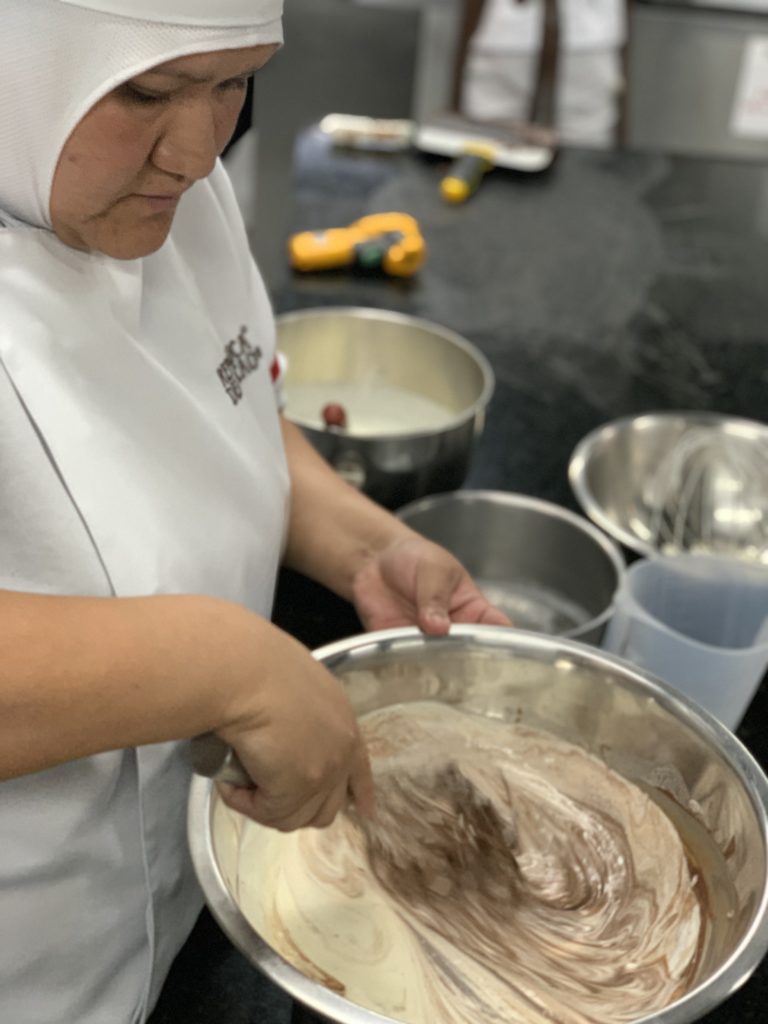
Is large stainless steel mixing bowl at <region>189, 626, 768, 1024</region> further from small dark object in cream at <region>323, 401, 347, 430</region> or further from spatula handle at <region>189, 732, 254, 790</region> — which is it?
small dark object in cream at <region>323, 401, 347, 430</region>

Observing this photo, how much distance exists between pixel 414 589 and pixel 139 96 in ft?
1.86

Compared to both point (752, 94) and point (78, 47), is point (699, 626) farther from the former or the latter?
point (752, 94)

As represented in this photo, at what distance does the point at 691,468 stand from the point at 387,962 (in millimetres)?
992

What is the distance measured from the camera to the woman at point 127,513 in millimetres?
675

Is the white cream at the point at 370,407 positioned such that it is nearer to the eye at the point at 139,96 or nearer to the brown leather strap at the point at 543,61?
the eye at the point at 139,96

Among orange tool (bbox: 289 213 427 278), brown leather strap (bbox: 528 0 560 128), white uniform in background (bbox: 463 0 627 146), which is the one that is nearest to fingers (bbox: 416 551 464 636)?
orange tool (bbox: 289 213 427 278)

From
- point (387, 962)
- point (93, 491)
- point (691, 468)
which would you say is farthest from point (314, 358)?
point (387, 962)

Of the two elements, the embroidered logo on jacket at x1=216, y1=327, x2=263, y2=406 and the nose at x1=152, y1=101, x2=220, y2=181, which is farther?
the embroidered logo on jacket at x1=216, y1=327, x2=263, y2=406

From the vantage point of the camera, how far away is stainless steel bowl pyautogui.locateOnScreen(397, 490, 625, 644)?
4.47 feet

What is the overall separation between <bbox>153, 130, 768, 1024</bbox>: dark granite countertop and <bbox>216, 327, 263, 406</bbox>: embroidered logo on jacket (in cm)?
35

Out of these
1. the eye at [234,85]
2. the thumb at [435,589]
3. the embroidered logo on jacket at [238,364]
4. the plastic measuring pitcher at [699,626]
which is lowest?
the plastic measuring pitcher at [699,626]

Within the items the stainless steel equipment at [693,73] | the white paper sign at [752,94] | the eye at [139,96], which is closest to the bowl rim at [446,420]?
the eye at [139,96]

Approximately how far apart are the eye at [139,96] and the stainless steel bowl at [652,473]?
95 centimetres

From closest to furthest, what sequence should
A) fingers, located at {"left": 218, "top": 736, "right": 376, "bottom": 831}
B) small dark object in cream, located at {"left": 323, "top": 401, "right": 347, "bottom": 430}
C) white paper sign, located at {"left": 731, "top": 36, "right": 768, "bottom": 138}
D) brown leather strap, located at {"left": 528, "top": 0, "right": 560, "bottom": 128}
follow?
1. fingers, located at {"left": 218, "top": 736, "right": 376, "bottom": 831}
2. small dark object in cream, located at {"left": 323, "top": 401, "right": 347, "bottom": 430}
3. brown leather strap, located at {"left": 528, "top": 0, "right": 560, "bottom": 128}
4. white paper sign, located at {"left": 731, "top": 36, "right": 768, "bottom": 138}
